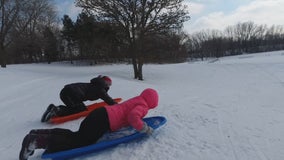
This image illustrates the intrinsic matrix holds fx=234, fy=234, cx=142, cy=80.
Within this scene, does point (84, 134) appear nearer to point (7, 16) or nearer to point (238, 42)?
point (7, 16)

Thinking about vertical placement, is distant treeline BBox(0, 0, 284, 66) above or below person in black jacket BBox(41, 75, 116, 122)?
above

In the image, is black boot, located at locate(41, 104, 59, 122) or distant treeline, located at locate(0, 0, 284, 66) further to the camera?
distant treeline, located at locate(0, 0, 284, 66)

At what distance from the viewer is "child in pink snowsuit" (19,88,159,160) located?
3417 mm

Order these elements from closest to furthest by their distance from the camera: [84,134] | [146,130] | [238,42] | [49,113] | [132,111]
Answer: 1. [132,111]
2. [84,134]
3. [146,130]
4. [49,113]
5. [238,42]

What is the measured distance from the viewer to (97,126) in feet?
11.6

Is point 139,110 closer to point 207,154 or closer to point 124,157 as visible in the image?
point 124,157

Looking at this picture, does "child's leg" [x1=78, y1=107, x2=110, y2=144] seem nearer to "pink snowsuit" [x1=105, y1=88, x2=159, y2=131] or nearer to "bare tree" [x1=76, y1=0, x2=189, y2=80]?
"pink snowsuit" [x1=105, y1=88, x2=159, y2=131]

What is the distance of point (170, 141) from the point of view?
387 cm

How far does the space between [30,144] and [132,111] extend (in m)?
1.50

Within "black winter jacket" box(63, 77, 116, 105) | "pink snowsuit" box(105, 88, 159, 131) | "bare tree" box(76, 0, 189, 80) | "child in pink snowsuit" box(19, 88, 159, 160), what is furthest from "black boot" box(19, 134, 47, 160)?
"bare tree" box(76, 0, 189, 80)

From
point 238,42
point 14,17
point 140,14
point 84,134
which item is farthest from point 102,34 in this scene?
point 238,42

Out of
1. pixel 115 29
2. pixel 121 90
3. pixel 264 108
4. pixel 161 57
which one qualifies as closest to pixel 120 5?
pixel 115 29

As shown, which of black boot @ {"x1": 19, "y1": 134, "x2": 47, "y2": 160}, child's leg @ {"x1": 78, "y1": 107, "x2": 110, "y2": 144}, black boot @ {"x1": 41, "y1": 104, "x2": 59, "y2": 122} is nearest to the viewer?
black boot @ {"x1": 19, "y1": 134, "x2": 47, "y2": 160}

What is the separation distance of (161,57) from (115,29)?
3721 mm
